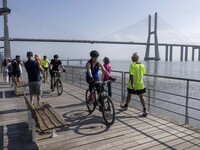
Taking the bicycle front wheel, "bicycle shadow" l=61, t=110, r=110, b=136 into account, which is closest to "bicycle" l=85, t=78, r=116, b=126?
"bicycle shadow" l=61, t=110, r=110, b=136

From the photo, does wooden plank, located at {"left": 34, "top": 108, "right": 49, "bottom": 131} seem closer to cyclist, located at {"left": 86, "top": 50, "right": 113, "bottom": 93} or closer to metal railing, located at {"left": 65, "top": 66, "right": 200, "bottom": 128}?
cyclist, located at {"left": 86, "top": 50, "right": 113, "bottom": 93}

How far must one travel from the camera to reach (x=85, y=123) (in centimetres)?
527

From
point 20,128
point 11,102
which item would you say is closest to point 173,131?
point 20,128

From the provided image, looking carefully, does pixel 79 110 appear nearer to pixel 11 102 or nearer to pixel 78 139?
pixel 78 139

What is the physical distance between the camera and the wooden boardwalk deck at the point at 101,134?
13.2 ft

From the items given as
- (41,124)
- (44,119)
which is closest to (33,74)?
(44,119)

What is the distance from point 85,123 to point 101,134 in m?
0.80

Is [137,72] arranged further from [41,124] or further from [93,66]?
[41,124]

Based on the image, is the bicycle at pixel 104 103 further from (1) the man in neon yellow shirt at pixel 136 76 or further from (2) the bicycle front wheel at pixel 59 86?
(2) the bicycle front wheel at pixel 59 86

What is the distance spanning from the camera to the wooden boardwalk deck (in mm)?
4035

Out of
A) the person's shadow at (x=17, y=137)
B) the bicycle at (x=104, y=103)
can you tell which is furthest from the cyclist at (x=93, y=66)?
the person's shadow at (x=17, y=137)

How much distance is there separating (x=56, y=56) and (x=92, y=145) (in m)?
5.54

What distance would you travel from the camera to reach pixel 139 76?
5.85 metres

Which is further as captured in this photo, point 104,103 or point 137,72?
point 137,72
